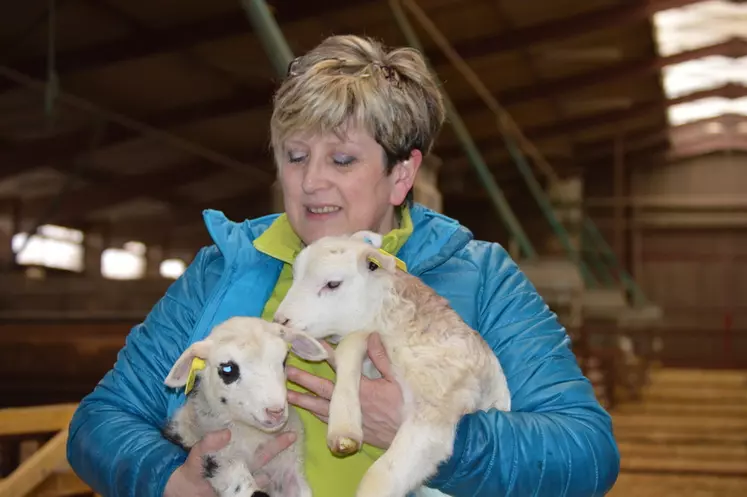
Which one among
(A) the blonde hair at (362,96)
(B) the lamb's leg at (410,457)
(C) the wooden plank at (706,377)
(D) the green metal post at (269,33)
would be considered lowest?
(C) the wooden plank at (706,377)

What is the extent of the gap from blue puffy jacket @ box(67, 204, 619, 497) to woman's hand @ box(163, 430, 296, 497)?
43mm

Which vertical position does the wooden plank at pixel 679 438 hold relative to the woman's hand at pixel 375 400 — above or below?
below

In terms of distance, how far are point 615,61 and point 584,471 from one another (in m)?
11.8

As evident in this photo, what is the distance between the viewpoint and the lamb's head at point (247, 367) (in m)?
1.32

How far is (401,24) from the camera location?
5.95 m

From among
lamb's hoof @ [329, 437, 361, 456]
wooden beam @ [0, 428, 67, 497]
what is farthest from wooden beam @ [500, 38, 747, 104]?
lamb's hoof @ [329, 437, 361, 456]

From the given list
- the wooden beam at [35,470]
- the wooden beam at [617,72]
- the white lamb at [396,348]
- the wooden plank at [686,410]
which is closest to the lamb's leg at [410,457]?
the white lamb at [396,348]

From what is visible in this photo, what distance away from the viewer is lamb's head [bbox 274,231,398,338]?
1372 millimetres

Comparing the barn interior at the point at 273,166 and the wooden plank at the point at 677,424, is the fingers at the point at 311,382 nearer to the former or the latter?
the barn interior at the point at 273,166

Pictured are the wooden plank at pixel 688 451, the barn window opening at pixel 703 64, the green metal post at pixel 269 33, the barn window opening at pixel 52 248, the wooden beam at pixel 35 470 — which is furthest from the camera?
the barn window opening at pixel 703 64

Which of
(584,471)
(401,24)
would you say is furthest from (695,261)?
(584,471)

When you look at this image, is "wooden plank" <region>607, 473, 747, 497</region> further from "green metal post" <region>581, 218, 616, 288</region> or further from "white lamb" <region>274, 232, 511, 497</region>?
"green metal post" <region>581, 218, 616, 288</region>

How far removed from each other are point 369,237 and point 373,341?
19 cm

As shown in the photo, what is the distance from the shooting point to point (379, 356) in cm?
134
